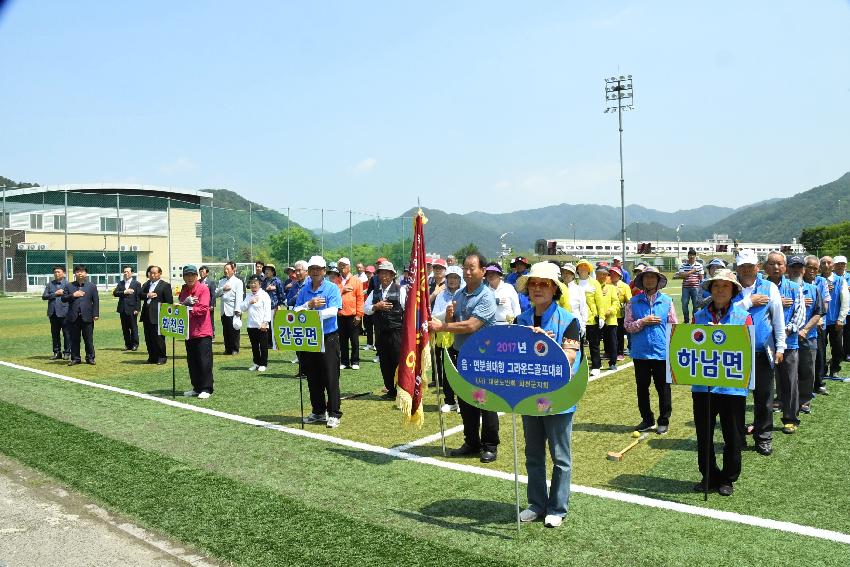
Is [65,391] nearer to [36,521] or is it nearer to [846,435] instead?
[36,521]

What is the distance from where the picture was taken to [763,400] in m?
7.10

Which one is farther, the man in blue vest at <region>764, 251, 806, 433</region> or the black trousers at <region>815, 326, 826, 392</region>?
the black trousers at <region>815, 326, 826, 392</region>

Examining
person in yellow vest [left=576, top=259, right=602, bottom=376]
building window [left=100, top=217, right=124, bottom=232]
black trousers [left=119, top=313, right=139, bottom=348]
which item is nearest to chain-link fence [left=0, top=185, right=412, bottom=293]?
building window [left=100, top=217, right=124, bottom=232]

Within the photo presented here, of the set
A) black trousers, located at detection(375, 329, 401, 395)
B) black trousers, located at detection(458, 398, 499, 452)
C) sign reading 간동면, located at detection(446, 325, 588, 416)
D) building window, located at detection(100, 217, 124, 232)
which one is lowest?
black trousers, located at detection(458, 398, 499, 452)

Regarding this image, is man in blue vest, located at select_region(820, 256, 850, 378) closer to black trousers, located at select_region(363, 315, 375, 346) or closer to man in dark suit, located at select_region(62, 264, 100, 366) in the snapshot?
black trousers, located at select_region(363, 315, 375, 346)

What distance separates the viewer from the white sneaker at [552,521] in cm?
508

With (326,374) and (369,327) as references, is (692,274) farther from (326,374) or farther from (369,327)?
(326,374)

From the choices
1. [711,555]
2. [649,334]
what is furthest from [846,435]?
[711,555]

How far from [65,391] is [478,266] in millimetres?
7725

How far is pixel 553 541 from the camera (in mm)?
4828

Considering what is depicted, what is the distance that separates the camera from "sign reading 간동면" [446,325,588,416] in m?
4.79

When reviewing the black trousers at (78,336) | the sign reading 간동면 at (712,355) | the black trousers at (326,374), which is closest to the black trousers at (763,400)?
the sign reading 간동면 at (712,355)

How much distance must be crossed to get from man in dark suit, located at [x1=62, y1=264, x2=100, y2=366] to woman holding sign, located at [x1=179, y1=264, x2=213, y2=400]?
4.37 meters

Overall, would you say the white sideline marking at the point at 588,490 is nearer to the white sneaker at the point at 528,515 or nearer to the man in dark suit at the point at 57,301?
the white sneaker at the point at 528,515
